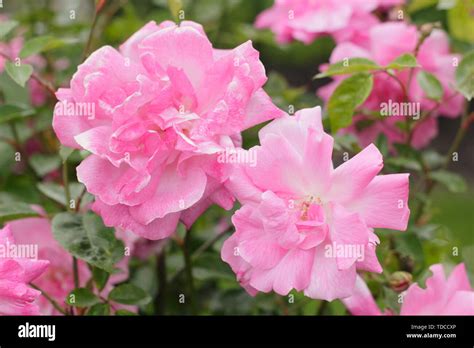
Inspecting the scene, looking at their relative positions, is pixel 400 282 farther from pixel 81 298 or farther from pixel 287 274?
pixel 81 298

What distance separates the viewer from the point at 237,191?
0.67 metres

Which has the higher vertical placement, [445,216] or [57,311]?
[445,216]

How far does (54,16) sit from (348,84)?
600mm

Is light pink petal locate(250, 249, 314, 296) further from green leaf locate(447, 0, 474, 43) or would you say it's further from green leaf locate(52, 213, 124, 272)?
green leaf locate(447, 0, 474, 43)

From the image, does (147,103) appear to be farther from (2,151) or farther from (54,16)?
(54,16)

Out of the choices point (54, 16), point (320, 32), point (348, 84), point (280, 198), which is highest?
point (54, 16)

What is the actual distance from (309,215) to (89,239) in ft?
0.73

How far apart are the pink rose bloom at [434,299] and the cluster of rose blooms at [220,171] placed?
0.01m

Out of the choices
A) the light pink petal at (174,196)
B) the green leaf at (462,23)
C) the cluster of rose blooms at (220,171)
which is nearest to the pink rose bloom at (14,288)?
the cluster of rose blooms at (220,171)

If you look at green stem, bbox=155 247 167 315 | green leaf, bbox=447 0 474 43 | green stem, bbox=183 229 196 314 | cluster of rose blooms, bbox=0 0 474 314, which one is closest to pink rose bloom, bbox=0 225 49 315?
cluster of rose blooms, bbox=0 0 474 314

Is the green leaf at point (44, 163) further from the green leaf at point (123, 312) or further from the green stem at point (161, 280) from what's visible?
the green leaf at point (123, 312)

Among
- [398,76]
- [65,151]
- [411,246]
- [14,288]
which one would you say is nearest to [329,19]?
[398,76]

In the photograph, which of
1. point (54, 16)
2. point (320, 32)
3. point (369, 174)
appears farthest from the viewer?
point (54, 16)
